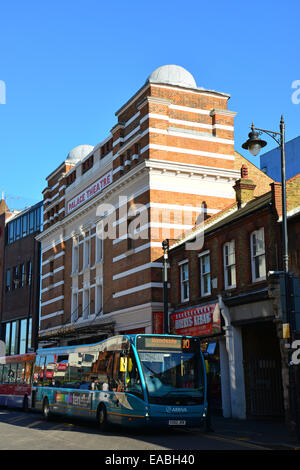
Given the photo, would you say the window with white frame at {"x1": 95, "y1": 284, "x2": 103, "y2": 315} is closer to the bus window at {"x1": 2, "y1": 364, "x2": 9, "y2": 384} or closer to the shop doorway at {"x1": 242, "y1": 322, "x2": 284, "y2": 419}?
the bus window at {"x1": 2, "y1": 364, "x2": 9, "y2": 384}

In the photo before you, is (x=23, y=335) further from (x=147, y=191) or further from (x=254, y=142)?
(x=254, y=142)

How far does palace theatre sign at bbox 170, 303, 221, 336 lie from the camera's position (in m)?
23.1

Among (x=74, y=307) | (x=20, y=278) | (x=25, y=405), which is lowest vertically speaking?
(x=25, y=405)

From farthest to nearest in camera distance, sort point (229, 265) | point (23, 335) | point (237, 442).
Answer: point (23, 335), point (229, 265), point (237, 442)

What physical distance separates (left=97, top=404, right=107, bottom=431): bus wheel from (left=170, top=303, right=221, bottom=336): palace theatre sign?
665cm

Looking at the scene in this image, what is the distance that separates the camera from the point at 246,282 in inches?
857

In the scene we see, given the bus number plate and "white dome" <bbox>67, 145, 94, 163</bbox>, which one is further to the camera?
"white dome" <bbox>67, 145, 94, 163</bbox>

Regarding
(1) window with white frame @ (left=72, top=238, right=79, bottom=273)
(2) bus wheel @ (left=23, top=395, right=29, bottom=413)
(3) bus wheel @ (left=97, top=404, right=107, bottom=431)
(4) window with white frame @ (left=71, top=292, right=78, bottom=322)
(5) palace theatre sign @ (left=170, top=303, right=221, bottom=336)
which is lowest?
(2) bus wheel @ (left=23, top=395, right=29, bottom=413)

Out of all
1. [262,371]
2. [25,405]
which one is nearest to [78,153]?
[25,405]

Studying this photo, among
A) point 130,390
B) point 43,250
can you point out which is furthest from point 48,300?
point 130,390

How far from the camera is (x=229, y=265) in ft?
76.3

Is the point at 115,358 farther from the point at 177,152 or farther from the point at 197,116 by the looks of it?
the point at 197,116

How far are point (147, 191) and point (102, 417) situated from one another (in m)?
14.6

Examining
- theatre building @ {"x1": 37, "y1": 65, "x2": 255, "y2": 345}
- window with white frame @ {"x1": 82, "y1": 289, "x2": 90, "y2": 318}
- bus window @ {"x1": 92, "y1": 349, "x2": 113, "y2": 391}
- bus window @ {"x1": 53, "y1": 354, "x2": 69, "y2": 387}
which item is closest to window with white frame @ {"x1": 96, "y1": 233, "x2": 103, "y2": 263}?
theatre building @ {"x1": 37, "y1": 65, "x2": 255, "y2": 345}
